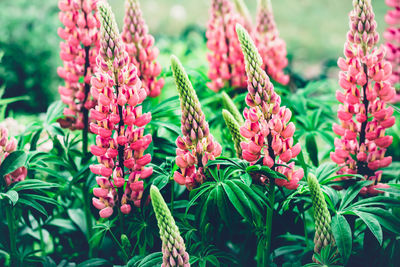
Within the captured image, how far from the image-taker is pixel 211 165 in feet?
4.33

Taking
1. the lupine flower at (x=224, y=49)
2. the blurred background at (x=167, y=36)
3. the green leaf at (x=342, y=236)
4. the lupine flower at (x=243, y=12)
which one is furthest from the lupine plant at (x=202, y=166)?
the blurred background at (x=167, y=36)

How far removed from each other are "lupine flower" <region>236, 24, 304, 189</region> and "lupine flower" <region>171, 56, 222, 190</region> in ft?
0.42

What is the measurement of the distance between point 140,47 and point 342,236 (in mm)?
1153

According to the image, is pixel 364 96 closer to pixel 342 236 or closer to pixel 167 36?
pixel 342 236

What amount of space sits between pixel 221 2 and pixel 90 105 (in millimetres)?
961

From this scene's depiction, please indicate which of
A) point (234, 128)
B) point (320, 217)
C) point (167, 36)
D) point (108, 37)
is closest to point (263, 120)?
point (234, 128)

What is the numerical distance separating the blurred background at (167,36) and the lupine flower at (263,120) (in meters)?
1.48

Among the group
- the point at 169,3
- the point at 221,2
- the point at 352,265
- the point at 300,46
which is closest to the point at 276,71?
the point at 221,2

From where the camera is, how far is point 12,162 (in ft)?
4.62

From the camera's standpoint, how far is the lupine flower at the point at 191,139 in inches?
48.4

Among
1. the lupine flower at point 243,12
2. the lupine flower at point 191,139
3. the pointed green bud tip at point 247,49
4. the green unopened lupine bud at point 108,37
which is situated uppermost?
the lupine flower at point 243,12

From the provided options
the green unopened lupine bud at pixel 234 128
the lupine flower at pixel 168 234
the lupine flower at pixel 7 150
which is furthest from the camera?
the lupine flower at pixel 7 150

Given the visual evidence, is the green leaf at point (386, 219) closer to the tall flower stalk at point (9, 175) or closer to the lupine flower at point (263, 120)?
the lupine flower at point (263, 120)

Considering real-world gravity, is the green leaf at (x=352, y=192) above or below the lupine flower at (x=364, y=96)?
below
